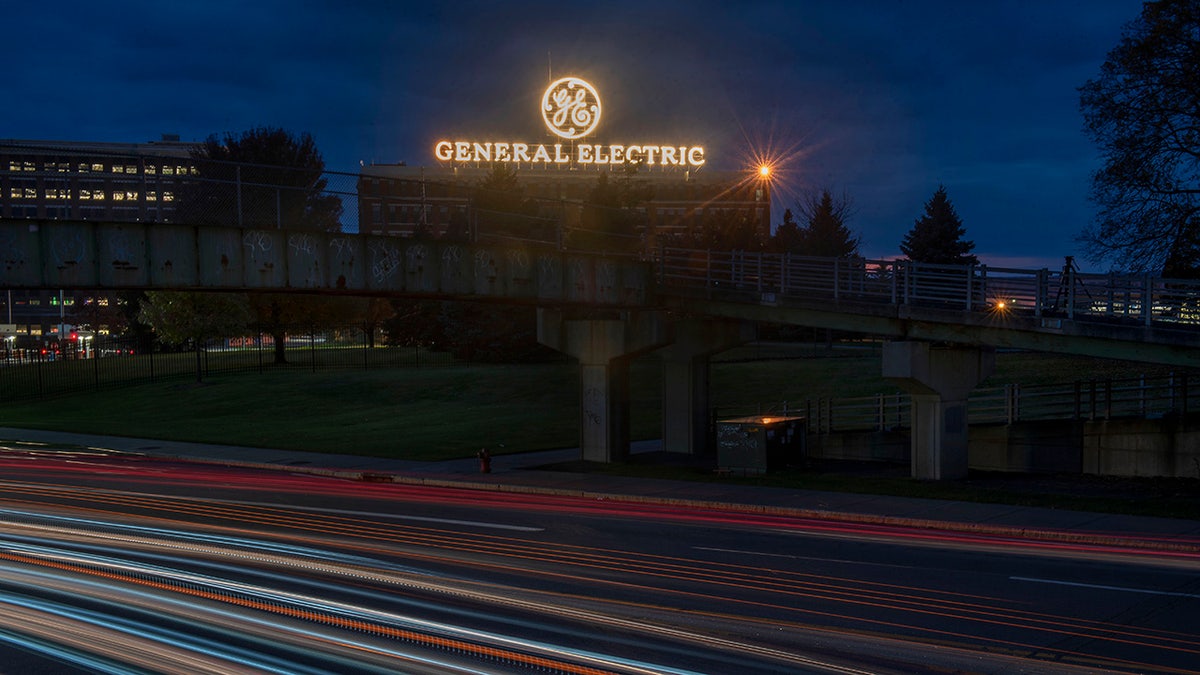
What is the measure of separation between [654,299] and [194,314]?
1353 inches

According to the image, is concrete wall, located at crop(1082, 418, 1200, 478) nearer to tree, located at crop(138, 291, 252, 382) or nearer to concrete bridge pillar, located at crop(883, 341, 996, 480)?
concrete bridge pillar, located at crop(883, 341, 996, 480)

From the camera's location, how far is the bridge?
66.4ft

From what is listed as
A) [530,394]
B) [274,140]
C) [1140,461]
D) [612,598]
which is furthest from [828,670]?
[274,140]

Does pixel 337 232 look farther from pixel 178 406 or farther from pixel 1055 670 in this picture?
pixel 178 406

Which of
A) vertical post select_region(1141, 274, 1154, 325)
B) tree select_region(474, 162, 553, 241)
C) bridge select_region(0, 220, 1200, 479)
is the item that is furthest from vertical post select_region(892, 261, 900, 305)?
tree select_region(474, 162, 553, 241)

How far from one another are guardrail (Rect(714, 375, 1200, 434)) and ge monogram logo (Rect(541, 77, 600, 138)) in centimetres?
5009

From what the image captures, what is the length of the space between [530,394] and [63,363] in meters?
38.7

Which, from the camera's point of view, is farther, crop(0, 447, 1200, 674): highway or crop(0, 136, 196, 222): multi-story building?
crop(0, 136, 196, 222): multi-story building

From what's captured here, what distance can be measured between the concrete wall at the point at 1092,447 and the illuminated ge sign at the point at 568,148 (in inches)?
2054

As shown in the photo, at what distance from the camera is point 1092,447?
26.2 meters

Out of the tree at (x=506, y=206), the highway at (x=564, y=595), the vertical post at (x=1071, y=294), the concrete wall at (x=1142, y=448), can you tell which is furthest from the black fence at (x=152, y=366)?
the vertical post at (x=1071, y=294)

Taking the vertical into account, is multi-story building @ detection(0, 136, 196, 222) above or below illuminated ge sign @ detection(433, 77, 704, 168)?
below

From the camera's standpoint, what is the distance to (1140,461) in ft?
83.4

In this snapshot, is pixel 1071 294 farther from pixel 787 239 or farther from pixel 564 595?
pixel 787 239
